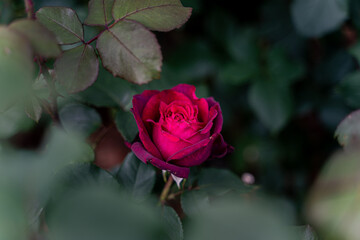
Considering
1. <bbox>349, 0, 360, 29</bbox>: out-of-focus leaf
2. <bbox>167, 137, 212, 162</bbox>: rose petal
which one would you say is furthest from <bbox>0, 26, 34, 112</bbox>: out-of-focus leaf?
<bbox>349, 0, 360, 29</bbox>: out-of-focus leaf

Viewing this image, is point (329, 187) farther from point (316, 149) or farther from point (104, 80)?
point (316, 149)

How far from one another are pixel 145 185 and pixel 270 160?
2.59 ft

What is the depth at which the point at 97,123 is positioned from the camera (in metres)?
0.67

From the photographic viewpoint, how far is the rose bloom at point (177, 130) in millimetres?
454

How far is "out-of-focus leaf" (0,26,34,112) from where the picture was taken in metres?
0.32

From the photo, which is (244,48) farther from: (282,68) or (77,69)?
(77,69)

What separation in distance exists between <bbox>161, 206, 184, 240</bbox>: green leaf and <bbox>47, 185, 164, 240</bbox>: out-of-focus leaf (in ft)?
0.81

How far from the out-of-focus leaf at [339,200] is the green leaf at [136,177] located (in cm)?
28

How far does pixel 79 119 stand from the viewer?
653 mm

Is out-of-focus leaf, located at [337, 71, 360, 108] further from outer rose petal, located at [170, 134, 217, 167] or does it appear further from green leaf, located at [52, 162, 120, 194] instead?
green leaf, located at [52, 162, 120, 194]

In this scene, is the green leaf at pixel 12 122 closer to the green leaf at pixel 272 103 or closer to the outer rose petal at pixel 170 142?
the outer rose petal at pixel 170 142

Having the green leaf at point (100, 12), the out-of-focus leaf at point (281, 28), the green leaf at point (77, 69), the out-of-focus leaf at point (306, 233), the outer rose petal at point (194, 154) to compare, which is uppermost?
the green leaf at point (100, 12)

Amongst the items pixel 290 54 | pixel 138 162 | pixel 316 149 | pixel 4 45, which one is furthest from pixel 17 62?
pixel 316 149

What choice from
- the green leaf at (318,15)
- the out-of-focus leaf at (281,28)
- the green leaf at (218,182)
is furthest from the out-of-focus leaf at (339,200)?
the out-of-focus leaf at (281,28)
